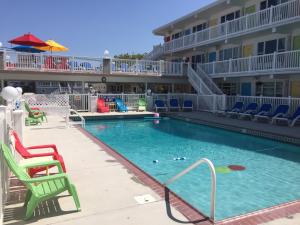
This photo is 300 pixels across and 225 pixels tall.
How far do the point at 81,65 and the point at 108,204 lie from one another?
16972mm

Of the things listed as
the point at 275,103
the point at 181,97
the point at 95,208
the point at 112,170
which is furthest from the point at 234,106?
the point at 95,208

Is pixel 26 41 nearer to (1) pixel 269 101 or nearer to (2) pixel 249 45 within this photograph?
(2) pixel 249 45

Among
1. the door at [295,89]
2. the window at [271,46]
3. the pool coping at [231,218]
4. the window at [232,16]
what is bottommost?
the pool coping at [231,218]

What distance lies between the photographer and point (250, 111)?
1579cm

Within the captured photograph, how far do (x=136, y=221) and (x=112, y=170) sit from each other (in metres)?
2.41

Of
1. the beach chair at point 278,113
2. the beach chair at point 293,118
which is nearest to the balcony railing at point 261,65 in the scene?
the beach chair at point 278,113

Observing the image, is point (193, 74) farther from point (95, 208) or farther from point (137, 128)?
point (95, 208)

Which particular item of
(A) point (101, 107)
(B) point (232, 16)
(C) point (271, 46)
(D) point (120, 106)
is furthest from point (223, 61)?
(A) point (101, 107)

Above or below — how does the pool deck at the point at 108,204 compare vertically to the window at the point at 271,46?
below

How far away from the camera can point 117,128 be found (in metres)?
15.0

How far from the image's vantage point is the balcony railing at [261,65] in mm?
14469

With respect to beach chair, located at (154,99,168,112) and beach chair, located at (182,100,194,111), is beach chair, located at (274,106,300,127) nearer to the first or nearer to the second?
beach chair, located at (182,100,194,111)

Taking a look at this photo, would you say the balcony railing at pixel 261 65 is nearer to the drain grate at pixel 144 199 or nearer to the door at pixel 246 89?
the door at pixel 246 89

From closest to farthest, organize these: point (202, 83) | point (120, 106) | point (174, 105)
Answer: point (120, 106) < point (202, 83) < point (174, 105)
